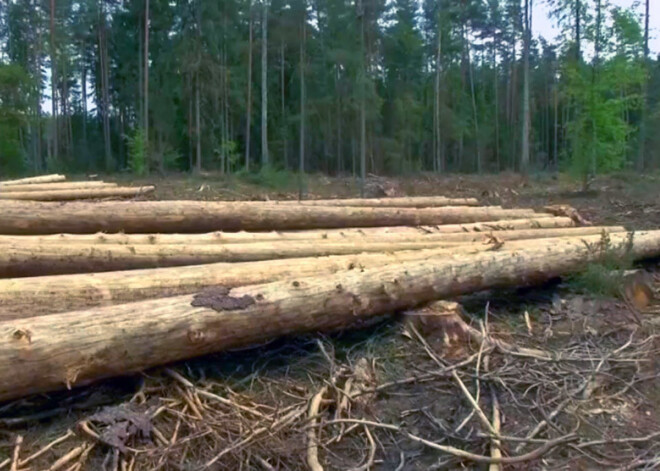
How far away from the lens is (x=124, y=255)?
507 centimetres

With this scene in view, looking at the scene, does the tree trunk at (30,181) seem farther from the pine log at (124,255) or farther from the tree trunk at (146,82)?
the tree trunk at (146,82)

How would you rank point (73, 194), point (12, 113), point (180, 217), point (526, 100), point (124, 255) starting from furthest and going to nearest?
point (12, 113)
point (526, 100)
point (73, 194)
point (180, 217)
point (124, 255)

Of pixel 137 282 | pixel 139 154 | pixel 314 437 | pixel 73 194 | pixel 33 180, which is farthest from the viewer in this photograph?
pixel 139 154

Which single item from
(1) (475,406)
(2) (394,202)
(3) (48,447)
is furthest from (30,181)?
(1) (475,406)

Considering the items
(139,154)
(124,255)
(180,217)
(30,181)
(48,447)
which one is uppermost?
(139,154)

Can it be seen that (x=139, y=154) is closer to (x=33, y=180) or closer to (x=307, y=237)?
(x=33, y=180)

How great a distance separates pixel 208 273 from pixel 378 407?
5.36ft

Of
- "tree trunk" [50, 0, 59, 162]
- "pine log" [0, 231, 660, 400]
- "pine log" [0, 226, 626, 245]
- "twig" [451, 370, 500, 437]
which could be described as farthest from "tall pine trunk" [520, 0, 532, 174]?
"tree trunk" [50, 0, 59, 162]

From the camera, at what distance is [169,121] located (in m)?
30.3

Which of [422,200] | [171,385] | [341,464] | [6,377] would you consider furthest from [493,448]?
[422,200]

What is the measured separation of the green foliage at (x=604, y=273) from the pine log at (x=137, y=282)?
189 centimetres

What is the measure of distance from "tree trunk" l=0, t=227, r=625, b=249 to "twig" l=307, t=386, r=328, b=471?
216 centimetres

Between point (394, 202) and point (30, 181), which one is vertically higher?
point (30, 181)

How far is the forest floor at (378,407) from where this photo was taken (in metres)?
3.27
